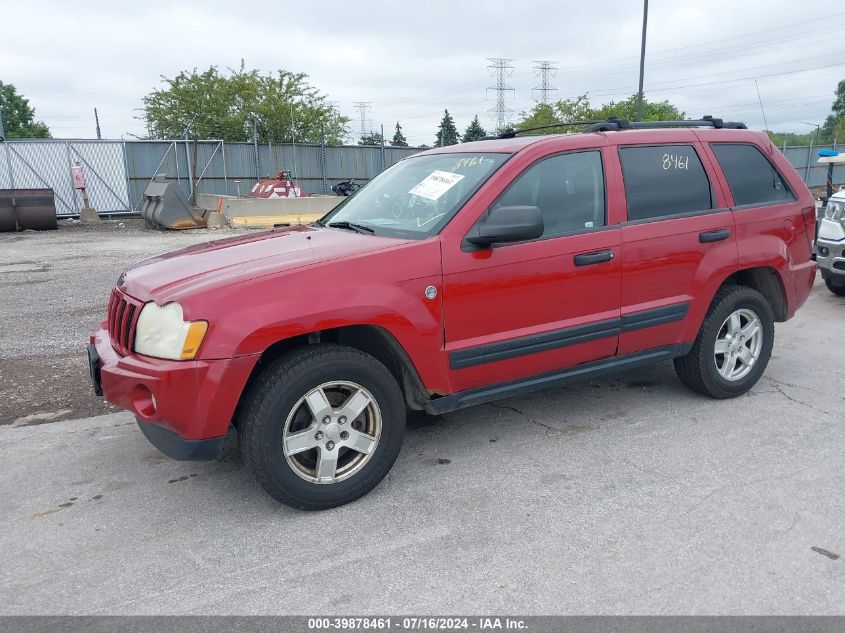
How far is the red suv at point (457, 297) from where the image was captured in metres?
3.05

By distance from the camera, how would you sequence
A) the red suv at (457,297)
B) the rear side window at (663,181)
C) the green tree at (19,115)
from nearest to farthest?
the red suv at (457,297) → the rear side window at (663,181) → the green tree at (19,115)

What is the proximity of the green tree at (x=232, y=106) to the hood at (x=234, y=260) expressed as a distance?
33104 mm

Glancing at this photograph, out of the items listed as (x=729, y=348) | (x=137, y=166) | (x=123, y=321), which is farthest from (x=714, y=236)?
(x=137, y=166)

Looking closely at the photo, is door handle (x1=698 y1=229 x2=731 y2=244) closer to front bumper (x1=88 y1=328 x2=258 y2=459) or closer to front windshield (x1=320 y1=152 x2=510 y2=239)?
front windshield (x1=320 y1=152 x2=510 y2=239)

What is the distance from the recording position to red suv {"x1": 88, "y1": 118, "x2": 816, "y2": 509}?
3.05 meters

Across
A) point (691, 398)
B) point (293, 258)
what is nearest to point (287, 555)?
point (293, 258)

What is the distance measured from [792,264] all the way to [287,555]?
4045mm

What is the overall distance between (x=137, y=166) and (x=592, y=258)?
21.9 metres

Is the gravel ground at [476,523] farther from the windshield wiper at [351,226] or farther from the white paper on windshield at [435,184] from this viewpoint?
the white paper on windshield at [435,184]

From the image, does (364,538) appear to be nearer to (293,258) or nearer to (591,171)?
(293,258)

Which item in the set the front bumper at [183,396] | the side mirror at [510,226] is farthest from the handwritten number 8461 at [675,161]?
the front bumper at [183,396]

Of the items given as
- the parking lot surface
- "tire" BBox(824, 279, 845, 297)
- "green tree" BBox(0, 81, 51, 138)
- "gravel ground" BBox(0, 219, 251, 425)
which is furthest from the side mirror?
"green tree" BBox(0, 81, 51, 138)

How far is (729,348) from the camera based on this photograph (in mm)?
4621

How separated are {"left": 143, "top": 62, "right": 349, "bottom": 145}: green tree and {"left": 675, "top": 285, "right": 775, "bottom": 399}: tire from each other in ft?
108
